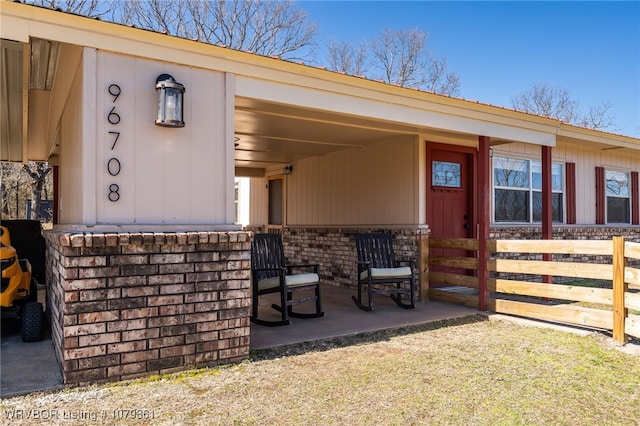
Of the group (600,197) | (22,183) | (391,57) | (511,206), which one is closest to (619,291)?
(511,206)

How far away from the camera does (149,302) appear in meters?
3.47

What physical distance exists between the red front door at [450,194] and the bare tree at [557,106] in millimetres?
20492

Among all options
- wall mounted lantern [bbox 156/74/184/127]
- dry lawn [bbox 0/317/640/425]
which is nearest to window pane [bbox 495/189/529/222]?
dry lawn [bbox 0/317/640/425]

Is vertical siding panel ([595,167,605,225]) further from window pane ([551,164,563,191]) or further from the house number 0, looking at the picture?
the house number 0

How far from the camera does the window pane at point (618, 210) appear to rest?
9812mm

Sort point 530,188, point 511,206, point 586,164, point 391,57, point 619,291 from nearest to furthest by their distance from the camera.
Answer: point 619,291, point 511,206, point 530,188, point 586,164, point 391,57

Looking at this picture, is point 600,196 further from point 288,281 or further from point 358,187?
point 288,281

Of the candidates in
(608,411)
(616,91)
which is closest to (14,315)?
(608,411)

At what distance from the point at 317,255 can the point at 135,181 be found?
5.40 metres

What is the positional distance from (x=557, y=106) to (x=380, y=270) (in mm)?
23897

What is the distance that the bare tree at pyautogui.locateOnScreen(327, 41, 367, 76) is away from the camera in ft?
69.8

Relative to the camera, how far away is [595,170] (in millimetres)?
9406

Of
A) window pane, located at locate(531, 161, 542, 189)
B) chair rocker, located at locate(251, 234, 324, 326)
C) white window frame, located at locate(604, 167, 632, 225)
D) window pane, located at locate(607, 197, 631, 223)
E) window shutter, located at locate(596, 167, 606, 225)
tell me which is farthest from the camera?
window pane, located at locate(607, 197, 631, 223)

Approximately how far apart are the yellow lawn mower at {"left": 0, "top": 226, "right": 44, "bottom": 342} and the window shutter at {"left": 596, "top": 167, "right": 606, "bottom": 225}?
31.7ft
